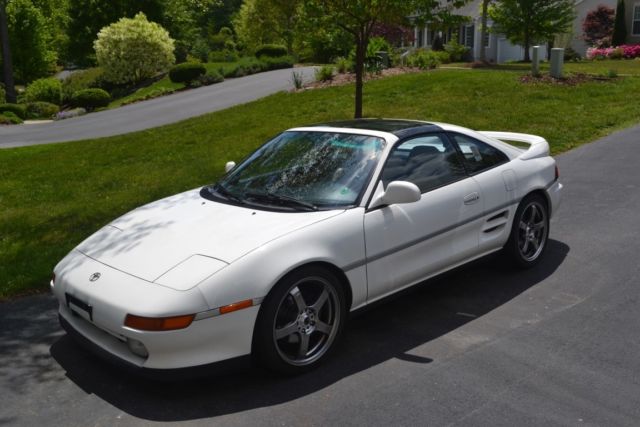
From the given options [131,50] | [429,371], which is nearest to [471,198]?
[429,371]

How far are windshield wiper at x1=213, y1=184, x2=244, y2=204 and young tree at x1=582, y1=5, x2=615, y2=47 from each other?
36.0 m

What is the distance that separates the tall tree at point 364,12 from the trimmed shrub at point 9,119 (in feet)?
61.0

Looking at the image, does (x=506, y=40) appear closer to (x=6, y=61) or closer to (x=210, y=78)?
(x=210, y=78)

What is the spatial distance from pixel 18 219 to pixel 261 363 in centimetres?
571

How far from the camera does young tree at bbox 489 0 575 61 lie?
94.7 feet

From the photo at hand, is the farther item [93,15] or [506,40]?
[93,15]

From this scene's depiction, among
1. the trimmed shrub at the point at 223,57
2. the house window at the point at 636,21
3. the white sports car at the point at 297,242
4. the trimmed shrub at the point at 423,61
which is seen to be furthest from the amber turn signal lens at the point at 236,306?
the trimmed shrub at the point at 223,57

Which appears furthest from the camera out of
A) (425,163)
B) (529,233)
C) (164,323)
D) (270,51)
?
(270,51)

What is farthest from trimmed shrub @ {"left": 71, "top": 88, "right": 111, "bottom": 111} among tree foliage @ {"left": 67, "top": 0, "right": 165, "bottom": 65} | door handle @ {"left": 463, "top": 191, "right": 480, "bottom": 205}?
door handle @ {"left": 463, "top": 191, "right": 480, "bottom": 205}

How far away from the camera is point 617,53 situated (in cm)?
3083

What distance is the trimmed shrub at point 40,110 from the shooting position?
2752 cm

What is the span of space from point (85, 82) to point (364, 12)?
2743 centimetres

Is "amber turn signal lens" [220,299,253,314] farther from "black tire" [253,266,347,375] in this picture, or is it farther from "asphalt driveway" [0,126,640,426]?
"asphalt driveway" [0,126,640,426]

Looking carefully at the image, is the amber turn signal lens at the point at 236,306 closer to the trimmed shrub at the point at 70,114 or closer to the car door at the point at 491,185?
the car door at the point at 491,185
